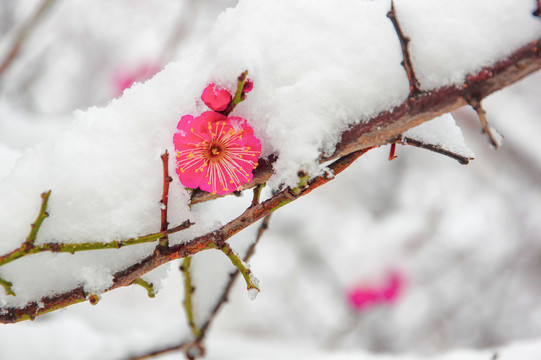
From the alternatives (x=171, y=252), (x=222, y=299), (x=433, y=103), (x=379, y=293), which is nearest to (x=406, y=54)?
(x=433, y=103)

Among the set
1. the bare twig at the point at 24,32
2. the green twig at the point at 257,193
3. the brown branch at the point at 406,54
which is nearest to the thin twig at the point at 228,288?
the green twig at the point at 257,193

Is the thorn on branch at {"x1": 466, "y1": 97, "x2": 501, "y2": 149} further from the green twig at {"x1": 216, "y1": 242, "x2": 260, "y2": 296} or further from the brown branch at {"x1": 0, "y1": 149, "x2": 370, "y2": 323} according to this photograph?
the green twig at {"x1": 216, "y1": 242, "x2": 260, "y2": 296}

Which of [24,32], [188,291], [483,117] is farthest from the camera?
[24,32]

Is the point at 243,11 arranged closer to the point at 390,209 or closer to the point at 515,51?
the point at 515,51

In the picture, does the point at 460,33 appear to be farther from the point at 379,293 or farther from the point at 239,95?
the point at 379,293

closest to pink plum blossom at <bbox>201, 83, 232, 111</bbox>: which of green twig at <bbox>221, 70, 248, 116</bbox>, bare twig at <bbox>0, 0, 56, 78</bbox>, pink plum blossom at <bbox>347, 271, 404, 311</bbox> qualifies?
green twig at <bbox>221, 70, 248, 116</bbox>

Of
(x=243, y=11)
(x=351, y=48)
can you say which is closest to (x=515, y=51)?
(x=351, y=48)

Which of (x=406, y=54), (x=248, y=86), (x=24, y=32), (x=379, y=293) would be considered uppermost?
(x=24, y=32)
